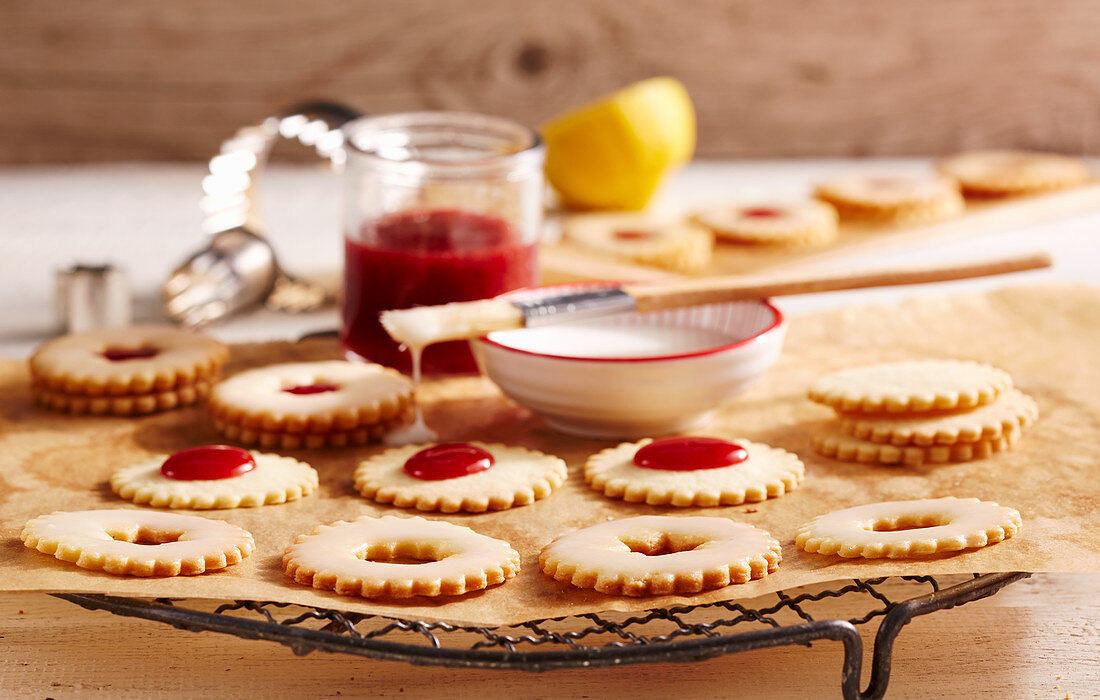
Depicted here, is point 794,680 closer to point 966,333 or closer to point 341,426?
point 341,426

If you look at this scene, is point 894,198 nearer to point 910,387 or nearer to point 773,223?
point 773,223

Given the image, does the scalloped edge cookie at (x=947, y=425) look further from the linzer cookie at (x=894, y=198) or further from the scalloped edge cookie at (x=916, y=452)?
the linzer cookie at (x=894, y=198)

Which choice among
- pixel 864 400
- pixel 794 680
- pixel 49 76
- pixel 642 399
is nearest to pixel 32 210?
pixel 49 76

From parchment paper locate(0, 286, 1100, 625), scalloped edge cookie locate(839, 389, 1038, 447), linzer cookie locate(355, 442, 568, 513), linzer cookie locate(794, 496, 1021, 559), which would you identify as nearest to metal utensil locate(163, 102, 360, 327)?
parchment paper locate(0, 286, 1100, 625)

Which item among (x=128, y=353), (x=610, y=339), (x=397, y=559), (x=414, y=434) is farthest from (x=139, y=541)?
(x=610, y=339)

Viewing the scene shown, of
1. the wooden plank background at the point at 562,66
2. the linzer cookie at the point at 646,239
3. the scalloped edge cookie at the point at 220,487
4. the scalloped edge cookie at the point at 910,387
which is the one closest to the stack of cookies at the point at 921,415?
the scalloped edge cookie at the point at 910,387

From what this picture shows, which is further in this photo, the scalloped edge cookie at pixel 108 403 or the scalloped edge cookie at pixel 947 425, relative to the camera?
the scalloped edge cookie at pixel 108 403

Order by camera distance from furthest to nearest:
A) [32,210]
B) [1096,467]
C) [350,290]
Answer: [32,210]
[350,290]
[1096,467]

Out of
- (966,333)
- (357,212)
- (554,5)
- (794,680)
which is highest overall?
(554,5)
